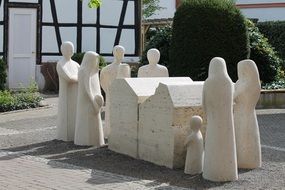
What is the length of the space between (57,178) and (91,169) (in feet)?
2.31

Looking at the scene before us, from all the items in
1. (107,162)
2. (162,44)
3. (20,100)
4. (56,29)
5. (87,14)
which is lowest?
(107,162)

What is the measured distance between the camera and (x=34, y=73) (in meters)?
20.7

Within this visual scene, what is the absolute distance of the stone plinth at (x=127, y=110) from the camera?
8.97 meters

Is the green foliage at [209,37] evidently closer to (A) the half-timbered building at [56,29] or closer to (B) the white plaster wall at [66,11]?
(A) the half-timbered building at [56,29]

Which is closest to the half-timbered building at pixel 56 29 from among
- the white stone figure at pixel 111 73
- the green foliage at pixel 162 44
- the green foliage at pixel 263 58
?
the green foliage at pixel 162 44

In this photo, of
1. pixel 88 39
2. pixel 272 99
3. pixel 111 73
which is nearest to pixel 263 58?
pixel 272 99

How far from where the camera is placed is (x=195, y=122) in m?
7.73

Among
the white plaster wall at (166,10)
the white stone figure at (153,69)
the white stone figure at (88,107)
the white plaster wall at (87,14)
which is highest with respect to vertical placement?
the white plaster wall at (166,10)

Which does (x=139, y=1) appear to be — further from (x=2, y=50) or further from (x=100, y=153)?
(x=100, y=153)

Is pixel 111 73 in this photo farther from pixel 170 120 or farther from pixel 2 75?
pixel 2 75

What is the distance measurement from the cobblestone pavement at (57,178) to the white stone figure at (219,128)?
627mm

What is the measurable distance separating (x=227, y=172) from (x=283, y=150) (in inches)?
98.7

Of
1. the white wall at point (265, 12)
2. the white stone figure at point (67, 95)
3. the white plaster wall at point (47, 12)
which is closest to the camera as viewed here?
the white stone figure at point (67, 95)

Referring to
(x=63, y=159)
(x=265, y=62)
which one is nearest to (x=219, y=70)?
(x=63, y=159)
